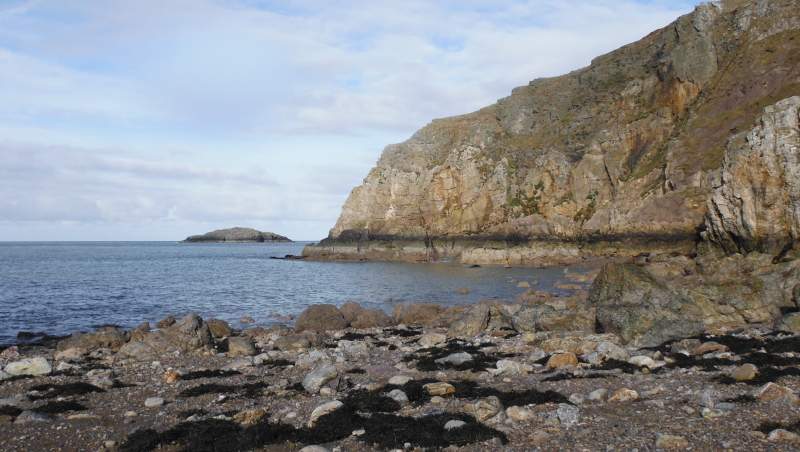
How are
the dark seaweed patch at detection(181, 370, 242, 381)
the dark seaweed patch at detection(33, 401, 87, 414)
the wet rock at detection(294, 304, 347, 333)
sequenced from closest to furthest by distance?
A: the dark seaweed patch at detection(33, 401, 87, 414) → the dark seaweed patch at detection(181, 370, 242, 381) → the wet rock at detection(294, 304, 347, 333)

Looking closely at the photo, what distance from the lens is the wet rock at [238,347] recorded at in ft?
56.5

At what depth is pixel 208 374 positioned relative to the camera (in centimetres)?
1339

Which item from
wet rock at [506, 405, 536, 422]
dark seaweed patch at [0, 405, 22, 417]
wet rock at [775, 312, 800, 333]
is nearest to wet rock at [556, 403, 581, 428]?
wet rock at [506, 405, 536, 422]

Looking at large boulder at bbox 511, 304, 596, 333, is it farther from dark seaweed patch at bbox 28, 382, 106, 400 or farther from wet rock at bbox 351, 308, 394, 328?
dark seaweed patch at bbox 28, 382, 106, 400

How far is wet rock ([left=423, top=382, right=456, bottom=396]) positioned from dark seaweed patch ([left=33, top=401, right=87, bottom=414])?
7.35 meters

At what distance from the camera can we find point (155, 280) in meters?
52.1

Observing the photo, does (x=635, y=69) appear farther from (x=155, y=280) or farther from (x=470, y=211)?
(x=155, y=280)

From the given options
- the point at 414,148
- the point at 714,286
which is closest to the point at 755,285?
the point at 714,286

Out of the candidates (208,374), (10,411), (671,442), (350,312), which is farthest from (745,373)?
(350,312)

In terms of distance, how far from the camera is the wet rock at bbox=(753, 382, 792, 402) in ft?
26.6

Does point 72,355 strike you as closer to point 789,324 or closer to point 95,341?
point 95,341

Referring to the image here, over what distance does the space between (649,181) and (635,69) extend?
128ft

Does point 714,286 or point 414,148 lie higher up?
point 414,148

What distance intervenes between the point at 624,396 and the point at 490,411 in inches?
105
